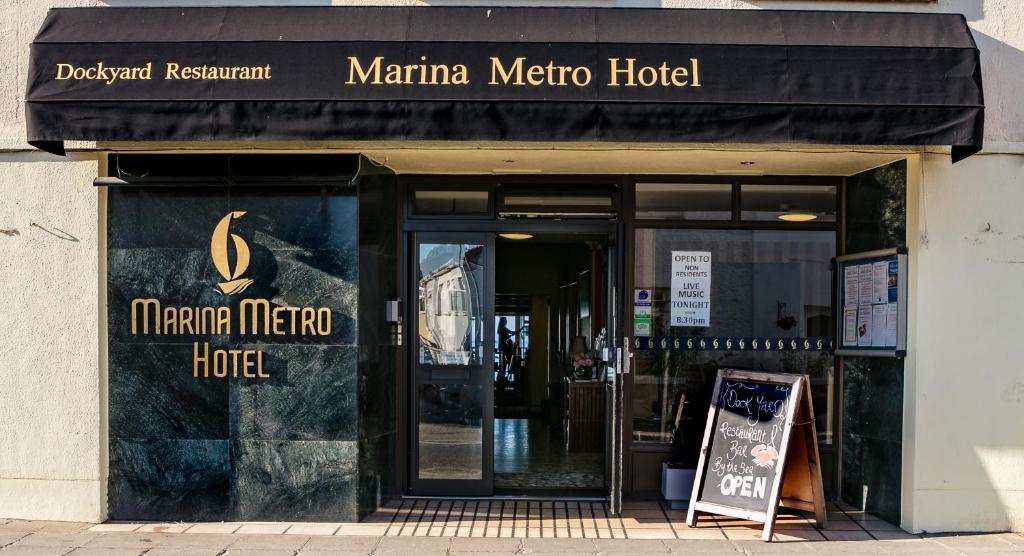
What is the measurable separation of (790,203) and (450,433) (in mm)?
3267

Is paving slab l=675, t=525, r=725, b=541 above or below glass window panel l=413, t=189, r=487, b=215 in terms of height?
below

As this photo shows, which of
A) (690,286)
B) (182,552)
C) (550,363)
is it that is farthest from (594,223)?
(550,363)

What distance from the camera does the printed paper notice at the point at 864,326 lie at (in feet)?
22.9

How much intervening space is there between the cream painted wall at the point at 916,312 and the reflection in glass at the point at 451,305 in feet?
6.62

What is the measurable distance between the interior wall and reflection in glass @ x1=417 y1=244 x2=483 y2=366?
10.6 feet

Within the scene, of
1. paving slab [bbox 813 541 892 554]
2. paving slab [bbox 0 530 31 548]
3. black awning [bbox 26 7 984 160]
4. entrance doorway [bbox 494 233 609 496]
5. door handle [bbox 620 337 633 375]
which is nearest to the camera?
black awning [bbox 26 7 984 160]

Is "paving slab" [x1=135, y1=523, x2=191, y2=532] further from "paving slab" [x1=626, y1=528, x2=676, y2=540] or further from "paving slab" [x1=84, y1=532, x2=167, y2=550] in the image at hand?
"paving slab" [x1=626, y1=528, x2=676, y2=540]

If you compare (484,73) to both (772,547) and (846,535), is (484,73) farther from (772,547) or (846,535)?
(846,535)

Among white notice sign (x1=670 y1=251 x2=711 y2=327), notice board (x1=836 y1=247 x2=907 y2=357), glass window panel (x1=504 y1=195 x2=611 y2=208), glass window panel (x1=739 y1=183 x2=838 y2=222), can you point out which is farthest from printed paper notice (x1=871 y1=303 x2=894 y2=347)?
glass window panel (x1=504 y1=195 x2=611 y2=208)

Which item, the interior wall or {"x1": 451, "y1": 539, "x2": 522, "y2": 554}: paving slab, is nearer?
{"x1": 451, "y1": 539, "x2": 522, "y2": 554}: paving slab

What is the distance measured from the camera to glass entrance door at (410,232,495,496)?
24.7ft

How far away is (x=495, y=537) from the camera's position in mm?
6441

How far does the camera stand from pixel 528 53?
19.7 ft

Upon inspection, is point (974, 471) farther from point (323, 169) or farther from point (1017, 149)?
point (323, 169)
